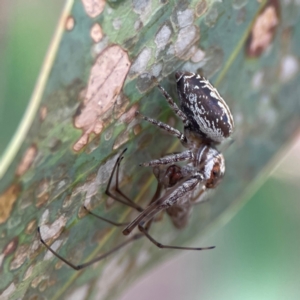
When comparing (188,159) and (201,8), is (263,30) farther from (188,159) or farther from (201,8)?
(188,159)

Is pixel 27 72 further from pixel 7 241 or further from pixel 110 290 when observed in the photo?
pixel 110 290

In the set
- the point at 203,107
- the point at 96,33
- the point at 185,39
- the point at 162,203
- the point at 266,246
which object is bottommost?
the point at 266,246

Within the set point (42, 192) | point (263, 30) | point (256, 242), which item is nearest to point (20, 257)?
point (42, 192)

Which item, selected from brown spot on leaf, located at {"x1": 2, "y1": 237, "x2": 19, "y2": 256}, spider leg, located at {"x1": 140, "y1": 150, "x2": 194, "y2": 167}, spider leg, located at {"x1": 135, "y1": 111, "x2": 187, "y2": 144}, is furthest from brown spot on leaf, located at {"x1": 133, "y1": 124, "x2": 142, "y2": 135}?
brown spot on leaf, located at {"x1": 2, "y1": 237, "x2": 19, "y2": 256}

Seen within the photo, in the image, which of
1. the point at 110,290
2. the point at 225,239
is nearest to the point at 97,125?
the point at 110,290

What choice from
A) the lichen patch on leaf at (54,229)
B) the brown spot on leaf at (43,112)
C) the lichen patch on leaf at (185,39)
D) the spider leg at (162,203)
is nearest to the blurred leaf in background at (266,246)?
the spider leg at (162,203)

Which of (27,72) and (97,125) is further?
(27,72)
